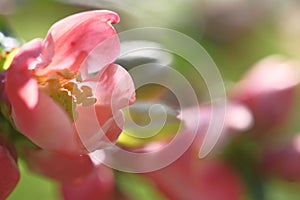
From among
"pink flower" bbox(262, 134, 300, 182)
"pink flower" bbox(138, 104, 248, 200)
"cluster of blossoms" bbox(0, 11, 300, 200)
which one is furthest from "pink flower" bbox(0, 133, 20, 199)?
"pink flower" bbox(262, 134, 300, 182)

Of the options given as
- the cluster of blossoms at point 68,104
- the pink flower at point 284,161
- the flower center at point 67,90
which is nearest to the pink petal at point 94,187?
the cluster of blossoms at point 68,104

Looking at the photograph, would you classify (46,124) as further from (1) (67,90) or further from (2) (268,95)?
(2) (268,95)

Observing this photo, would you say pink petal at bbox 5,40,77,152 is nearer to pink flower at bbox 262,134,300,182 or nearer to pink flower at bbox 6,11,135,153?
pink flower at bbox 6,11,135,153

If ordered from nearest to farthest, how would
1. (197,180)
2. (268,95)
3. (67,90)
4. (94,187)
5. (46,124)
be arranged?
(46,124), (67,90), (94,187), (197,180), (268,95)

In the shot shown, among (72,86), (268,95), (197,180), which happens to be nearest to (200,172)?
(197,180)

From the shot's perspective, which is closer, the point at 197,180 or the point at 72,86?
the point at 72,86

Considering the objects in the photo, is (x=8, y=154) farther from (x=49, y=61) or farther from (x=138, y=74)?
(x=138, y=74)

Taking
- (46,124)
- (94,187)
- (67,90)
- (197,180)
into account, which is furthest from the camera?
(197,180)

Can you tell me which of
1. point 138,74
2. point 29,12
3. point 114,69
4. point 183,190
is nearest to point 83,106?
point 114,69
